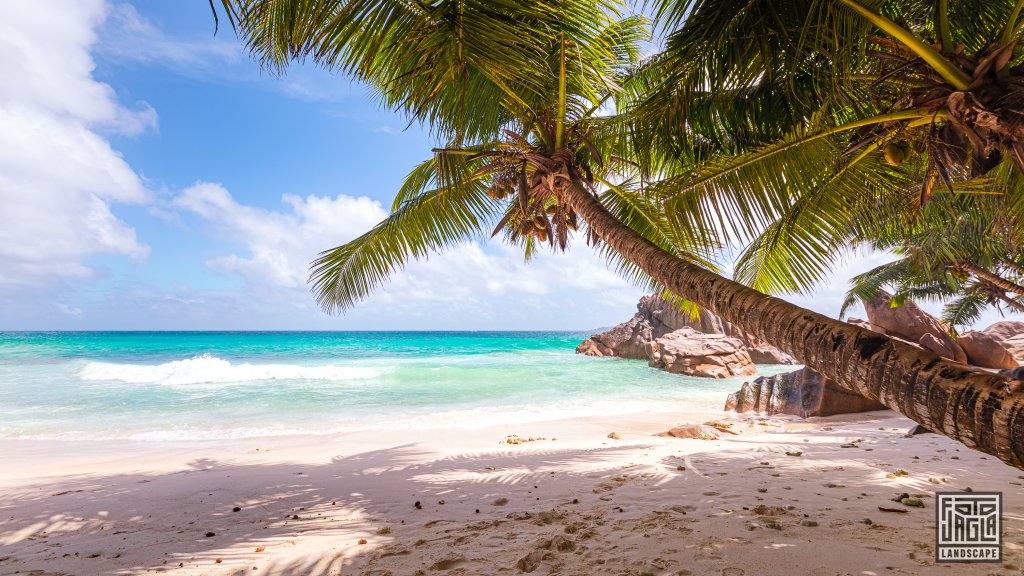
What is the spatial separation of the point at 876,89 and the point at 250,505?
5612 millimetres

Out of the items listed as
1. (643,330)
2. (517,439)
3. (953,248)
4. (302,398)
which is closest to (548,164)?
(517,439)

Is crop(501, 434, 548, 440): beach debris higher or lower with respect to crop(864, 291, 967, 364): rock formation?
lower

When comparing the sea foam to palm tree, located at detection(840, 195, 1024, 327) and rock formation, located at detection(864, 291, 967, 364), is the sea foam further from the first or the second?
rock formation, located at detection(864, 291, 967, 364)

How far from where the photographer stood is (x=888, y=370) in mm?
1559

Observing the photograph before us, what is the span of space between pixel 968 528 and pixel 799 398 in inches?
284

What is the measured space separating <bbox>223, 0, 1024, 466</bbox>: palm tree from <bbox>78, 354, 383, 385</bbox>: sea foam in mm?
14109

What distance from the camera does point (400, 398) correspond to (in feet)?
41.4

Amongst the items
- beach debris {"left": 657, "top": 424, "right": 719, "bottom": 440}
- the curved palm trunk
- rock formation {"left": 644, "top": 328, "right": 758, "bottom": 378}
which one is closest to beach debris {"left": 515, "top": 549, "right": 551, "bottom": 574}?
the curved palm trunk

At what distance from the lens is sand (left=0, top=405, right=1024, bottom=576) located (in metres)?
2.34

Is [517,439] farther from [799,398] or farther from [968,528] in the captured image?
[799,398]

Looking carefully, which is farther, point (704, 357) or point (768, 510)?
point (704, 357)

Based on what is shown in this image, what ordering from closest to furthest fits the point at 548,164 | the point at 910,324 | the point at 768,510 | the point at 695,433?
the point at 768,510 < the point at 548,164 < the point at 695,433 < the point at 910,324

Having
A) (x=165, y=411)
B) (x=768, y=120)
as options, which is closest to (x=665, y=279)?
(x=768, y=120)

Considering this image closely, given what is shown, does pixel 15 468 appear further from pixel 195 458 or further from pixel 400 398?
pixel 400 398
